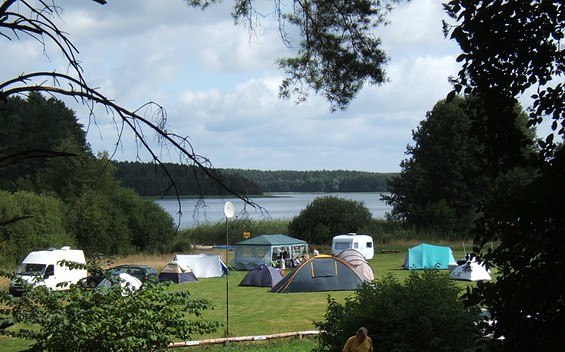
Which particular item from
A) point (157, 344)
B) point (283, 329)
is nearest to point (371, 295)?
point (157, 344)

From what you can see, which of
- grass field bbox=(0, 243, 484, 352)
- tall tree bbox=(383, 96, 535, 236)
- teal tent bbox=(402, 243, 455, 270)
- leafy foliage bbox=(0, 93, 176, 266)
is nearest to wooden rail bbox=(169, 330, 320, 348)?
grass field bbox=(0, 243, 484, 352)

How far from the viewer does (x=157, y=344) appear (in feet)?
27.8

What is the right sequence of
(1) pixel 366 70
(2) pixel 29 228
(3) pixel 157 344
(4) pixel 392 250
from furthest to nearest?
(4) pixel 392 250 → (2) pixel 29 228 → (3) pixel 157 344 → (1) pixel 366 70

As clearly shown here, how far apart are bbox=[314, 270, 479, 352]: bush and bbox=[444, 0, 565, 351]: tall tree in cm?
576

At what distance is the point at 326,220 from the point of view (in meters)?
47.9

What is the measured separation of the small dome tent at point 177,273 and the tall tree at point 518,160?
27.9 m

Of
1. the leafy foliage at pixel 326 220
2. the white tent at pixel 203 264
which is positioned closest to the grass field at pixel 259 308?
the white tent at pixel 203 264

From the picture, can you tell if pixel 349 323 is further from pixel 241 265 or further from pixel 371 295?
pixel 241 265

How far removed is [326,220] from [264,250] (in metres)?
11.3

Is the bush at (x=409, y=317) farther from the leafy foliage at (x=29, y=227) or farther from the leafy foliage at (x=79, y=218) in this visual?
the leafy foliage at (x=29, y=227)

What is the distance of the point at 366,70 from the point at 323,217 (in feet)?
133

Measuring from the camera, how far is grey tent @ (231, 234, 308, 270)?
1463 inches

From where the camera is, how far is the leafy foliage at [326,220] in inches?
1859

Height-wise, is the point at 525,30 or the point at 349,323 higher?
the point at 525,30
